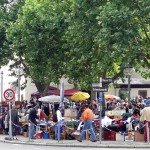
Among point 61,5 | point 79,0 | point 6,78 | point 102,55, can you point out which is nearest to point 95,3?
point 79,0

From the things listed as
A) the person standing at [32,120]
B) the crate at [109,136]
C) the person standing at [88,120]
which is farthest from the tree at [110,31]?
the person standing at [32,120]

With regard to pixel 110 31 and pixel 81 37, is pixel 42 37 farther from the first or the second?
pixel 110 31

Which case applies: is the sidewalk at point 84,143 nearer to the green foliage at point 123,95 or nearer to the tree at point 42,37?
the tree at point 42,37

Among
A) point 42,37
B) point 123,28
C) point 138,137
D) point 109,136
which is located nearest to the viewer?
point 138,137

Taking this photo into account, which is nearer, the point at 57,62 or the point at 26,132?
the point at 26,132

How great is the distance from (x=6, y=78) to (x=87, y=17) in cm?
4793

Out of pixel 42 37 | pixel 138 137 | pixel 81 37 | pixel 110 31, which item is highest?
pixel 42 37

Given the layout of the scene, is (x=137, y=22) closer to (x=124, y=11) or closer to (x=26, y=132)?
(x=124, y=11)

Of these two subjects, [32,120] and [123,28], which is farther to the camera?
[123,28]

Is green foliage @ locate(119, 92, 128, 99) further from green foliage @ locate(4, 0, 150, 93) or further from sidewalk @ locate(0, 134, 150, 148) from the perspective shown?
sidewalk @ locate(0, 134, 150, 148)

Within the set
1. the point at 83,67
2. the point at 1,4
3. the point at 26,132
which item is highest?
the point at 1,4

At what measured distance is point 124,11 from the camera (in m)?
28.2

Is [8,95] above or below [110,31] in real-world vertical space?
below

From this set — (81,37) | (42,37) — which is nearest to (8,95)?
(81,37)
